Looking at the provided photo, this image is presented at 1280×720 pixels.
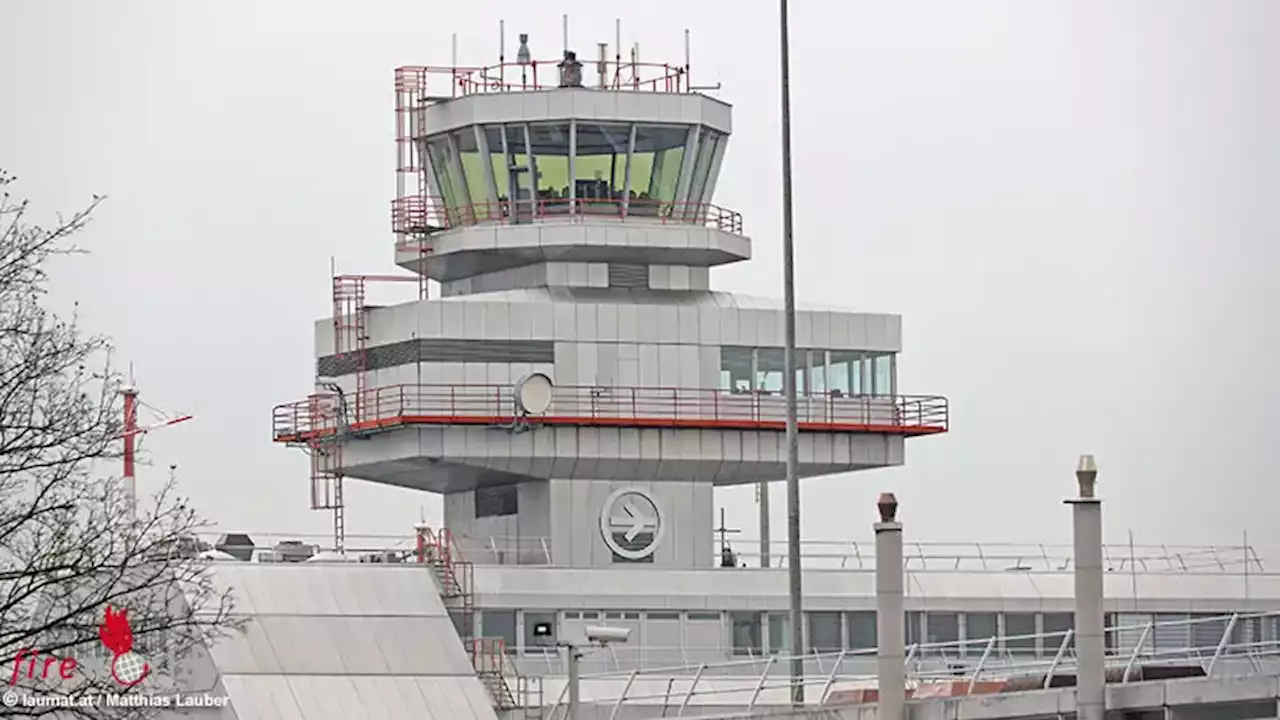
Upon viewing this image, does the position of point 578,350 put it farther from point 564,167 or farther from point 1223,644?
point 1223,644

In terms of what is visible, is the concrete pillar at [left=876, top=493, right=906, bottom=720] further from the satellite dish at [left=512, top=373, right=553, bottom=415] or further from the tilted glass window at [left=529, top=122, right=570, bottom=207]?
the tilted glass window at [left=529, top=122, right=570, bottom=207]

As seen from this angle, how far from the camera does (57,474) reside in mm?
41562

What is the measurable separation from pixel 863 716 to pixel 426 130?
28.5 metres

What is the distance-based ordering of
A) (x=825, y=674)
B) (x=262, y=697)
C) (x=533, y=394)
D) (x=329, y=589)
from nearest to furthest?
(x=262, y=697)
(x=329, y=589)
(x=825, y=674)
(x=533, y=394)

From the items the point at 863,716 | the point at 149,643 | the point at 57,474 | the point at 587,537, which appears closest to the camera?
the point at 57,474

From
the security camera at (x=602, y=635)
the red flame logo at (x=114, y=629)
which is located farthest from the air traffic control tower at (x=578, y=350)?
the red flame logo at (x=114, y=629)

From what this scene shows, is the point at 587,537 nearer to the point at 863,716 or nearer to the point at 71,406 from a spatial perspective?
the point at 863,716

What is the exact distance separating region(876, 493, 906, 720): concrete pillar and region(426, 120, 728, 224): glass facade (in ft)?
89.2

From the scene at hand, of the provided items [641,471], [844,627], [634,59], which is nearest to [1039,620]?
[844,627]

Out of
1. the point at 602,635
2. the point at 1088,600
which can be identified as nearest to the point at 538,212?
the point at 602,635

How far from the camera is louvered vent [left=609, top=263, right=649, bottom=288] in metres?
76.8

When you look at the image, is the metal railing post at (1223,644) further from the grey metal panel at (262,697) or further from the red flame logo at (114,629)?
the grey metal panel at (262,697)

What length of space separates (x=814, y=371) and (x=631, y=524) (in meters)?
5.88

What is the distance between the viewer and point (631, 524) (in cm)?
7550
